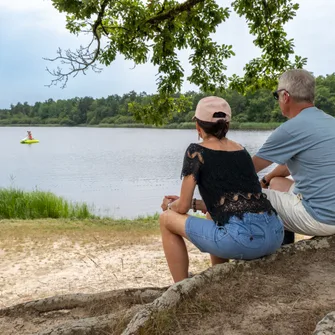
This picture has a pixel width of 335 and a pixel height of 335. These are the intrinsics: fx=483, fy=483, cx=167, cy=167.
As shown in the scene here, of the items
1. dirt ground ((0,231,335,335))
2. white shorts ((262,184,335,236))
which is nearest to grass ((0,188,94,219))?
dirt ground ((0,231,335,335))

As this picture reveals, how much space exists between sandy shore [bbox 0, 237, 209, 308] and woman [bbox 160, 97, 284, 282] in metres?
3.38

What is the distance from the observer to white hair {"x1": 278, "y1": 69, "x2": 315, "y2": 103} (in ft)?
10.4

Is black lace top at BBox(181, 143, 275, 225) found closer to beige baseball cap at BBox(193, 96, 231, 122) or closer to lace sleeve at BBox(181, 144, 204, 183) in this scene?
lace sleeve at BBox(181, 144, 204, 183)

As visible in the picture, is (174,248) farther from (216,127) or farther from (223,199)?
(216,127)

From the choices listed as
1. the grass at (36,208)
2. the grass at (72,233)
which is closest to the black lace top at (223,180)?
the grass at (72,233)

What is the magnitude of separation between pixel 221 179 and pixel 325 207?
79 centimetres

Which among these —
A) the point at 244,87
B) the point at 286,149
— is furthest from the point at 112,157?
the point at 286,149

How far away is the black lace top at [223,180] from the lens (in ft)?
9.14

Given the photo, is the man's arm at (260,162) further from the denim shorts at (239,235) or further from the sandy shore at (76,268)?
the sandy shore at (76,268)

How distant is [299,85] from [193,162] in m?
0.95

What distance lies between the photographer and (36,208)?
1300 cm

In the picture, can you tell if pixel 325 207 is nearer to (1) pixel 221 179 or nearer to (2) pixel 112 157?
(1) pixel 221 179

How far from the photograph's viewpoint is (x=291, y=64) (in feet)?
26.6

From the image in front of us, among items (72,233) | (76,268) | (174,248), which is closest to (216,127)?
(174,248)
